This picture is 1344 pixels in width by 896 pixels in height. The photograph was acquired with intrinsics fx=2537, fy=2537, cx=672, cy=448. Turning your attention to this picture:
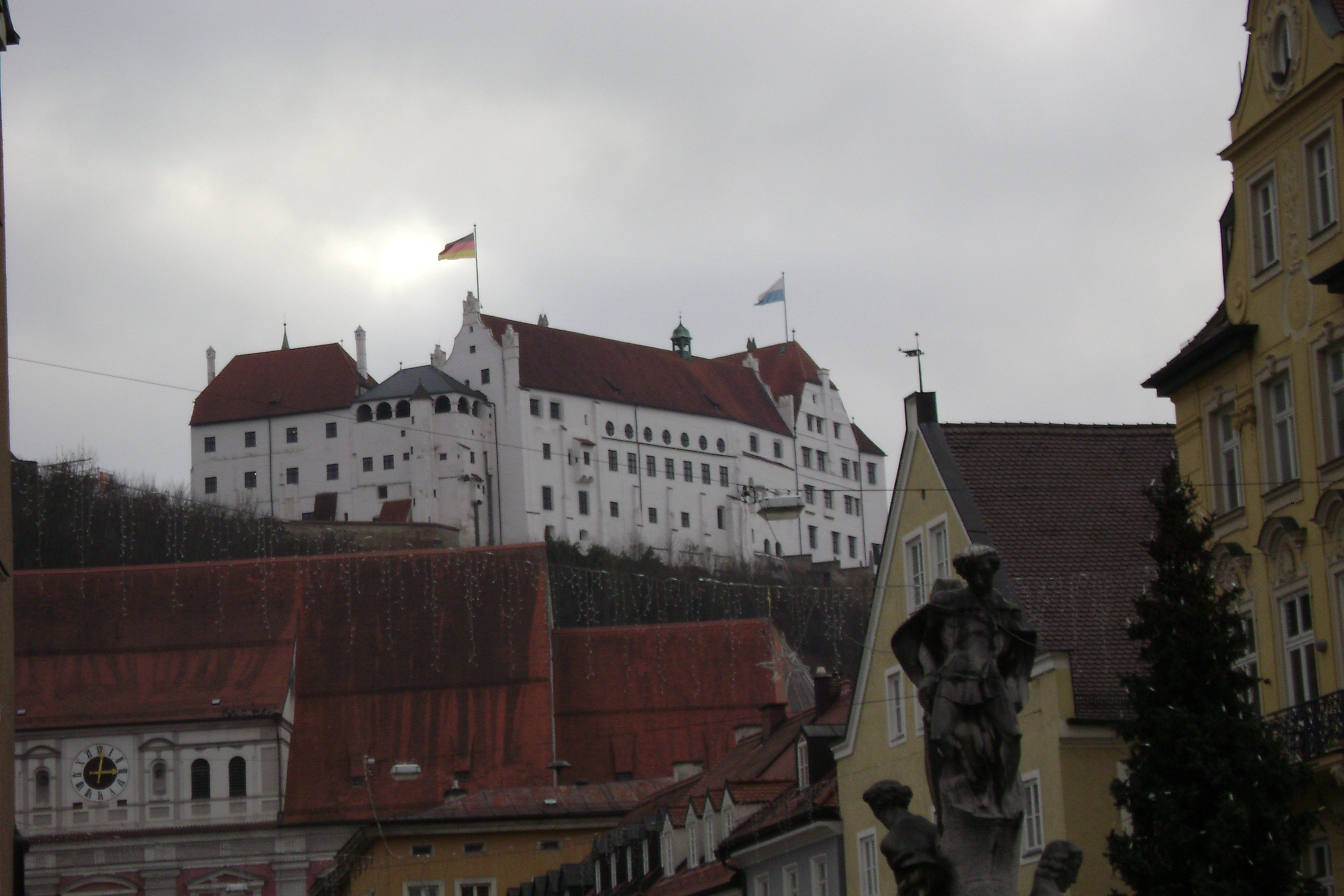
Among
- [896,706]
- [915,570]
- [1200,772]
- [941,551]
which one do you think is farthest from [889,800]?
[915,570]

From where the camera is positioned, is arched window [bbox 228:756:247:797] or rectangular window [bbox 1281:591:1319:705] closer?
rectangular window [bbox 1281:591:1319:705]

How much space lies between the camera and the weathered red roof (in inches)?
5320

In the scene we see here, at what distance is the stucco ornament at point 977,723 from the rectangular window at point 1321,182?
42.6 feet

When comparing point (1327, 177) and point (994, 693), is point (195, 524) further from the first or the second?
point (994, 693)

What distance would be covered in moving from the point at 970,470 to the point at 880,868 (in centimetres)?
482

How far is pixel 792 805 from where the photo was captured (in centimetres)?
3359

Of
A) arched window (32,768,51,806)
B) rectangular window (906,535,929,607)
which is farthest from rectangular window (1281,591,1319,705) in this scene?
arched window (32,768,51,806)

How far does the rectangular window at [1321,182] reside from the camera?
22.0 meters

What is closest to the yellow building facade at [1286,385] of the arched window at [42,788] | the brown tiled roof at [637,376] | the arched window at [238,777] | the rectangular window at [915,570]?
the rectangular window at [915,570]

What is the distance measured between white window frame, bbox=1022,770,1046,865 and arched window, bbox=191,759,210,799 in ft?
158

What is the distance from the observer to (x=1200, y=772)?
17.7m

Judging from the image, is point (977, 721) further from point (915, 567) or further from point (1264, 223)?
point (915, 567)

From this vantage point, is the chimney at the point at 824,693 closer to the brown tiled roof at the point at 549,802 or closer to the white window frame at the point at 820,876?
the white window frame at the point at 820,876

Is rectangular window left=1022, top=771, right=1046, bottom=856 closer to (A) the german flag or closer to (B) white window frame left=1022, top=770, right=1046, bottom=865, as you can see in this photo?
(B) white window frame left=1022, top=770, right=1046, bottom=865
